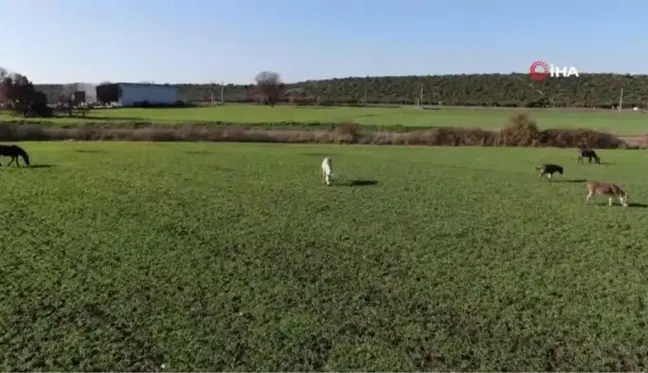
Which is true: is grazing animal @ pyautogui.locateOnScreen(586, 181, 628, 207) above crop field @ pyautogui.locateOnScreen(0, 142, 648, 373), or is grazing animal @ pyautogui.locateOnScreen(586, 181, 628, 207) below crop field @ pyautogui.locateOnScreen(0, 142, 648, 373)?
above

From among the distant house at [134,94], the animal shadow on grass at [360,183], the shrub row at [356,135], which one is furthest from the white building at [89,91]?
the animal shadow on grass at [360,183]

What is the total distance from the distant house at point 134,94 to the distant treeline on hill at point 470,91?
19792 millimetres

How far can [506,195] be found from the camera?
22.5 meters

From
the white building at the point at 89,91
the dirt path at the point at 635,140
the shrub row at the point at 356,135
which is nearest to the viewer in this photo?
the dirt path at the point at 635,140

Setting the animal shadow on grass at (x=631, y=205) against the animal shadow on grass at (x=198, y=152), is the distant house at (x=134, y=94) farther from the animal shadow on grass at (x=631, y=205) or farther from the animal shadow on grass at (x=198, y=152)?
the animal shadow on grass at (x=631, y=205)

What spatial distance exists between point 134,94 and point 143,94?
2060mm

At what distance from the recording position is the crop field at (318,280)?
8.77 meters

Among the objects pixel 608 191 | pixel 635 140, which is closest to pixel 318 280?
pixel 608 191

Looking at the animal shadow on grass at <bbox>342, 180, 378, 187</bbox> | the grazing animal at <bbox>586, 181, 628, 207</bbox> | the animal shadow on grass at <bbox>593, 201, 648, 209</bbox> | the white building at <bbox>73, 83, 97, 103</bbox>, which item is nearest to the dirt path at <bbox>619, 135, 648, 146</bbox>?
the animal shadow on grass at <bbox>593, 201, 648, 209</bbox>

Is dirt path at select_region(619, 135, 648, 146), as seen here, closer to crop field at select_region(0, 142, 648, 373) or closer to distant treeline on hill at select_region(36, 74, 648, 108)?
crop field at select_region(0, 142, 648, 373)

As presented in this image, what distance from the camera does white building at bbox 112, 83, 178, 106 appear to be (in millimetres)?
128875

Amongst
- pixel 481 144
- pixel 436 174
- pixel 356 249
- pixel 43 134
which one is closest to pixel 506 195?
pixel 436 174

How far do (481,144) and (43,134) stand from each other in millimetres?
41140

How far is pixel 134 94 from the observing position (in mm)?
129875
